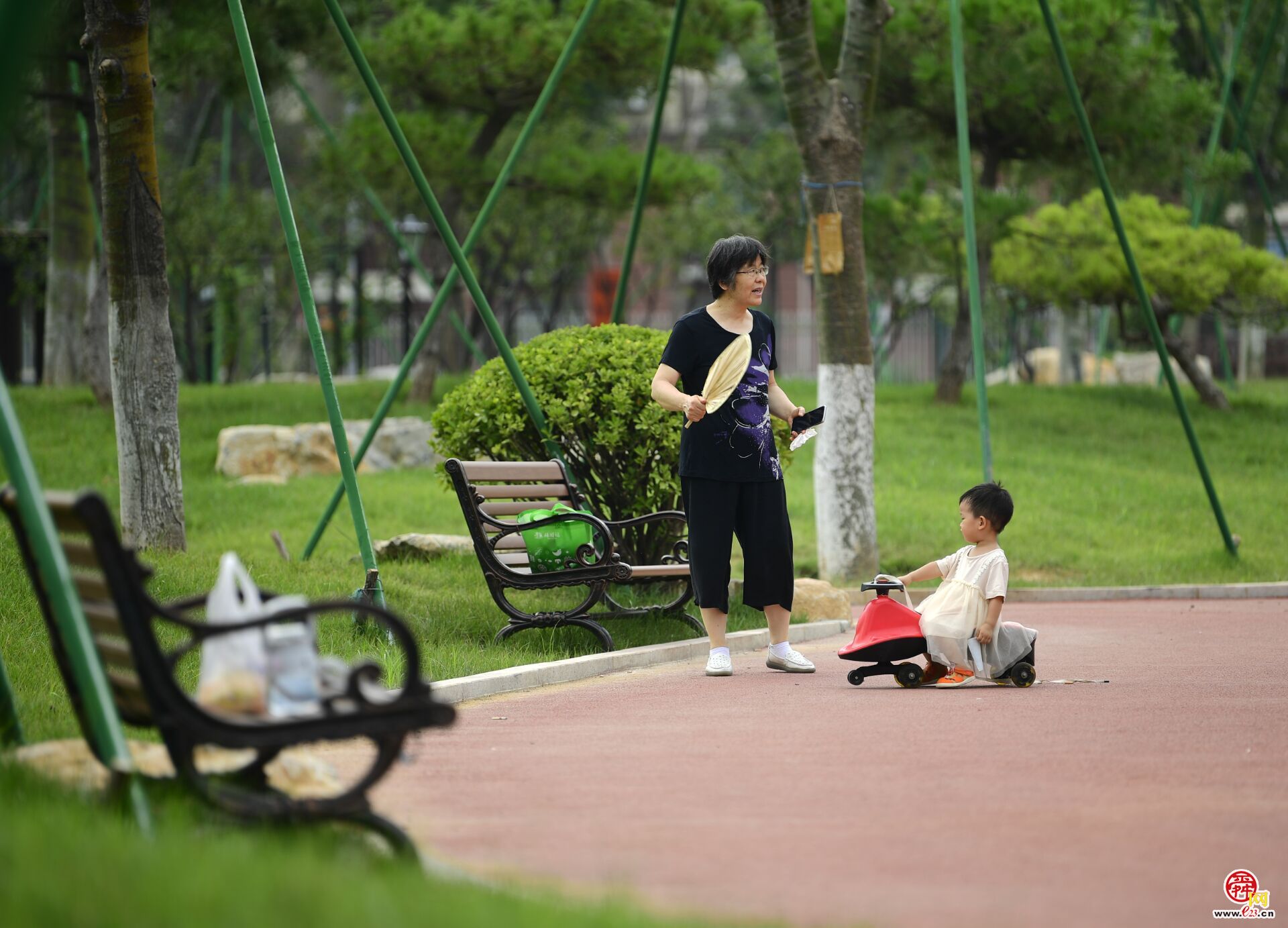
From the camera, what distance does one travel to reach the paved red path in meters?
3.78

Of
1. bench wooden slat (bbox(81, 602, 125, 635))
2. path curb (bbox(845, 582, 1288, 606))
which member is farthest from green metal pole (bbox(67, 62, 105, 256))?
bench wooden slat (bbox(81, 602, 125, 635))

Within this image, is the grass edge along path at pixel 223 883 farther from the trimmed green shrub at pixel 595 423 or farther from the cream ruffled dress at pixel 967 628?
the trimmed green shrub at pixel 595 423

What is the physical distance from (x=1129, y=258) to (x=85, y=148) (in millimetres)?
11347

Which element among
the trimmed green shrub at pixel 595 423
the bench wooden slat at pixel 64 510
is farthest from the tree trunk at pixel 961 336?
the bench wooden slat at pixel 64 510

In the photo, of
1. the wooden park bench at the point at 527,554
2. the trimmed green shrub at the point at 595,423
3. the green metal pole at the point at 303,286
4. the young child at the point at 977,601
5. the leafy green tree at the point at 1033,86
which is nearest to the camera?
the young child at the point at 977,601

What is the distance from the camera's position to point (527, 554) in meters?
8.86

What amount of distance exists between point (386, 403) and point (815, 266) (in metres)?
3.57

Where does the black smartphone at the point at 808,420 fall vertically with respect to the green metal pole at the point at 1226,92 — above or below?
below

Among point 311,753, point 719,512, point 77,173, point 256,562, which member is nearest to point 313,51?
point 77,173

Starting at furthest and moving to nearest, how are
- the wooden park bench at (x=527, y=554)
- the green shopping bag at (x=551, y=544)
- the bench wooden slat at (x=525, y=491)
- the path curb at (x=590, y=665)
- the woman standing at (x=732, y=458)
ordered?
the bench wooden slat at (x=525, y=491) < the green shopping bag at (x=551, y=544) < the wooden park bench at (x=527, y=554) < the woman standing at (x=732, y=458) < the path curb at (x=590, y=665)

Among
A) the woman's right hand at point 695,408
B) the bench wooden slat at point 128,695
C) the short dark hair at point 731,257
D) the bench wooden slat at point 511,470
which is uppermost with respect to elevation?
the short dark hair at point 731,257

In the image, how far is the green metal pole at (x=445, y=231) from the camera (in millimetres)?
9523

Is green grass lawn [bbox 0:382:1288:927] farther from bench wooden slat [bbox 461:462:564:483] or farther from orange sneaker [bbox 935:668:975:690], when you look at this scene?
orange sneaker [bbox 935:668:975:690]

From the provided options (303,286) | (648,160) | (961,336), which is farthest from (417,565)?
(961,336)
